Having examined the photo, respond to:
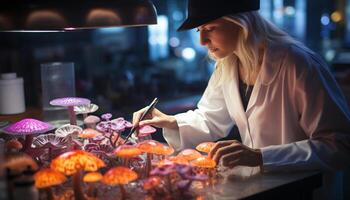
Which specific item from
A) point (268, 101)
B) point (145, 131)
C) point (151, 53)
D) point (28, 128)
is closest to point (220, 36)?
point (268, 101)

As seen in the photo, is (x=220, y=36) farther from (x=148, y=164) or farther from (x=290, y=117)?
(x=148, y=164)

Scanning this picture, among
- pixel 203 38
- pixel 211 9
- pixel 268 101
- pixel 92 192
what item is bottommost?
pixel 92 192

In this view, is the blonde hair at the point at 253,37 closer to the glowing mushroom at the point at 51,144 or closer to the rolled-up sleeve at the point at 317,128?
the rolled-up sleeve at the point at 317,128

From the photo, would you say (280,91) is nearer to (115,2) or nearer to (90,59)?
(115,2)

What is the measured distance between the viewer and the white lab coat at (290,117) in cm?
154

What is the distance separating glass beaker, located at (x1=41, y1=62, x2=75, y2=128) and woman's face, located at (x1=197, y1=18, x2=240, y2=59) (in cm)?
105

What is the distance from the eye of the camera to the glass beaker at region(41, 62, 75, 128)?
241 centimetres

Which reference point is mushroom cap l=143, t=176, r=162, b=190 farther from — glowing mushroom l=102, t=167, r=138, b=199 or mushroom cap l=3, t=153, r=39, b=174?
mushroom cap l=3, t=153, r=39, b=174

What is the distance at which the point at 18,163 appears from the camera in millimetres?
1229

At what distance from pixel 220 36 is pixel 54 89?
44.8 inches

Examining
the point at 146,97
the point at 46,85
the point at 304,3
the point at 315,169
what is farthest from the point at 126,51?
the point at 315,169

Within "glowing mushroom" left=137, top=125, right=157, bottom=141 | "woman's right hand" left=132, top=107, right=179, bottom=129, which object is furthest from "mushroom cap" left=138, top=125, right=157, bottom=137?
"woman's right hand" left=132, top=107, right=179, bottom=129

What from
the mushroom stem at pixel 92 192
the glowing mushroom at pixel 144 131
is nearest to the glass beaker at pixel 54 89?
the glowing mushroom at pixel 144 131

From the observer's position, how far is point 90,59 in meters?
7.45
